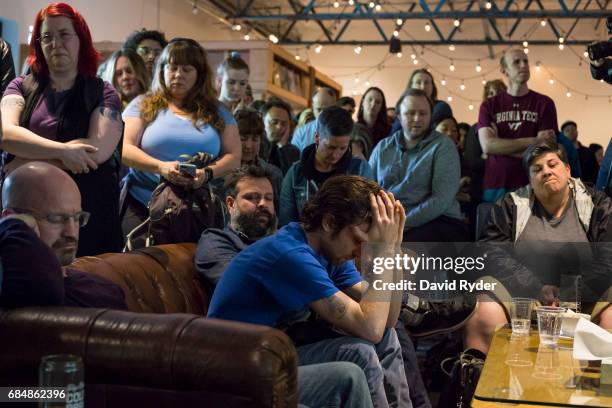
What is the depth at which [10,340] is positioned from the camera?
1642 millimetres

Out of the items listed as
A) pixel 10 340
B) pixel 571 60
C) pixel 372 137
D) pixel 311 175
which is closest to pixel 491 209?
pixel 311 175

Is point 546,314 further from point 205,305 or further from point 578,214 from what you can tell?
point 578,214

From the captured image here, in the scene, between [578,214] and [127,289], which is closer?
[127,289]

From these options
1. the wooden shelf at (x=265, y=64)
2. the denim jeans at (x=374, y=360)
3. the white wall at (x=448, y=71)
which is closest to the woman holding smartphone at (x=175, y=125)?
the denim jeans at (x=374, y=360)

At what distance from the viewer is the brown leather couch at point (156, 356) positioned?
4.95ft

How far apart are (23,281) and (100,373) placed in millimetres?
287

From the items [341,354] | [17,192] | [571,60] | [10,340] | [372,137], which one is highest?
[571,60]

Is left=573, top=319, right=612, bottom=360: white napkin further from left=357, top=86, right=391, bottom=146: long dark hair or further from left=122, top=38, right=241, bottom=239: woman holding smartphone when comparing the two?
left=357, top=86, right=391, bottom=146: long dark hair

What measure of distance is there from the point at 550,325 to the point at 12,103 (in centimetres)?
195

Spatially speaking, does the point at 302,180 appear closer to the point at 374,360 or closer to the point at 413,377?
the point at 413,377

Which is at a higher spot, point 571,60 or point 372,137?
point 571,60

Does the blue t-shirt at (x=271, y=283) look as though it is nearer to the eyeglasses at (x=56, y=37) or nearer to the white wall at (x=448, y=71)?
the eyeglasses at (x=56, y=37)

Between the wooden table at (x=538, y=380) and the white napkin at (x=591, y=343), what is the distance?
0.05m

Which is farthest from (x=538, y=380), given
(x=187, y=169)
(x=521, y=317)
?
(x=187, y=169)
